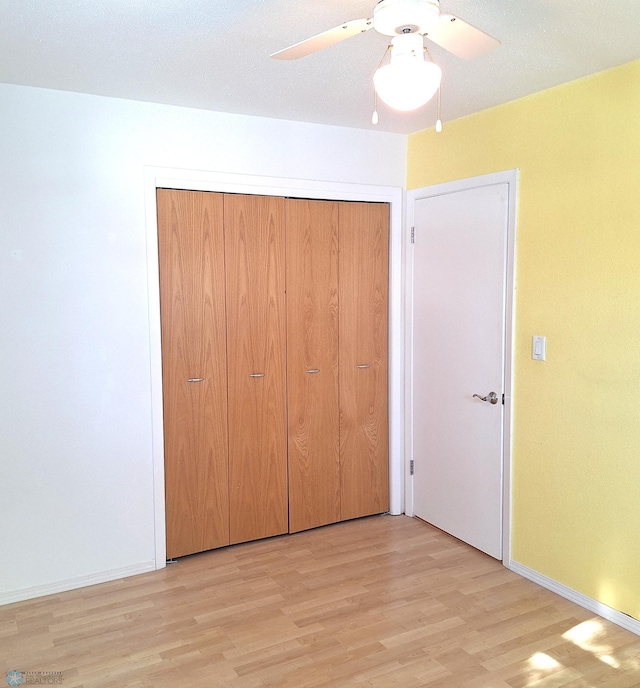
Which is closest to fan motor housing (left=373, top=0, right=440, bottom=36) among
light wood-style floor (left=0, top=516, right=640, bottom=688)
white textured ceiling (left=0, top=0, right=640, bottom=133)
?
white textured ceiling (left=0, top=0, right=640, bottom=133)

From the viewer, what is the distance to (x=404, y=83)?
163 centimetres

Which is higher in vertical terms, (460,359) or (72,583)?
(460,359)

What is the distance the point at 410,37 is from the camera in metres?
1.66

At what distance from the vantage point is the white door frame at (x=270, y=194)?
321cm

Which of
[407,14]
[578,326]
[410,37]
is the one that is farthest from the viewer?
[578,326]

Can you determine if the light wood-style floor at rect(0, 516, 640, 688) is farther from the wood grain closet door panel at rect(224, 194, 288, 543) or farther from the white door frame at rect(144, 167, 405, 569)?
the white door frame at rect(144, 167, 405, 569)

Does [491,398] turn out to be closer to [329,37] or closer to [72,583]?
[329,37]

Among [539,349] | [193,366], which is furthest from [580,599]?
[193,366]

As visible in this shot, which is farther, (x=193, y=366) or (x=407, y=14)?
(x=193, y=366)

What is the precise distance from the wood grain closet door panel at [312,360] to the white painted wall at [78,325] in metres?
0.65

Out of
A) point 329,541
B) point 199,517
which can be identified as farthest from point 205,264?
point 329,541

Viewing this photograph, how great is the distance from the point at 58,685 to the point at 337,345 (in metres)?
2.22

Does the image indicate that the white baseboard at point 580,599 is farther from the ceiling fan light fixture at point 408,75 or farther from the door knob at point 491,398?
the ceiling fan light fixture at point 408,75

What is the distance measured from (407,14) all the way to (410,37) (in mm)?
109
